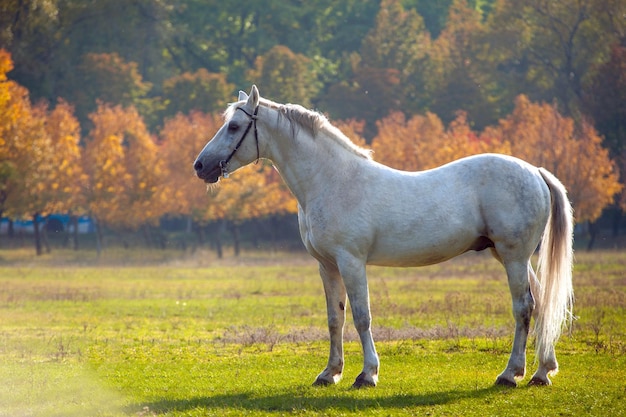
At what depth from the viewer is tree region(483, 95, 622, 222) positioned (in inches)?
2152

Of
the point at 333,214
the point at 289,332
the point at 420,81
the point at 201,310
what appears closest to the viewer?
the point at 333,214

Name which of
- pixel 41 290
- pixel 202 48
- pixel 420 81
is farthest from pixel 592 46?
pixel 41 290

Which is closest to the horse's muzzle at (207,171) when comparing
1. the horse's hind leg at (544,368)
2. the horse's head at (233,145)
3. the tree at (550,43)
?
the horse's head at (233,145)

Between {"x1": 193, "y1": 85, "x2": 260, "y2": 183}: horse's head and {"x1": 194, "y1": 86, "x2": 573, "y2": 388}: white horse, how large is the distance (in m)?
0.01

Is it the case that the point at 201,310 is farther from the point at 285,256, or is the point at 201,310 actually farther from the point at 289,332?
the point at 285,256

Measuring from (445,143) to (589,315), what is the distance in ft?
122

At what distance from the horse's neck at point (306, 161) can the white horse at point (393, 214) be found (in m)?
0.01

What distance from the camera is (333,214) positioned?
38.0 ft

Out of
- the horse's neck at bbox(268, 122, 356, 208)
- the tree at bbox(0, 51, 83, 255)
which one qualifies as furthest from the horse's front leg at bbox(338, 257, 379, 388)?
the tree at bbox(0, 51, 83, 255)

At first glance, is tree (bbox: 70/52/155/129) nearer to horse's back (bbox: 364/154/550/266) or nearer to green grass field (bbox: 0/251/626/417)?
green grass field (bbox: 0/251/626/417)

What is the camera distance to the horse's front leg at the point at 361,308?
Result: 11.4 meters

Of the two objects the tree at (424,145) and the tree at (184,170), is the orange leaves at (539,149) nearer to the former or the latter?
the tree at (424,145)

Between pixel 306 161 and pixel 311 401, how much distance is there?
9.82 feet

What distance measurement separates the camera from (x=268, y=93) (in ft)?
252
